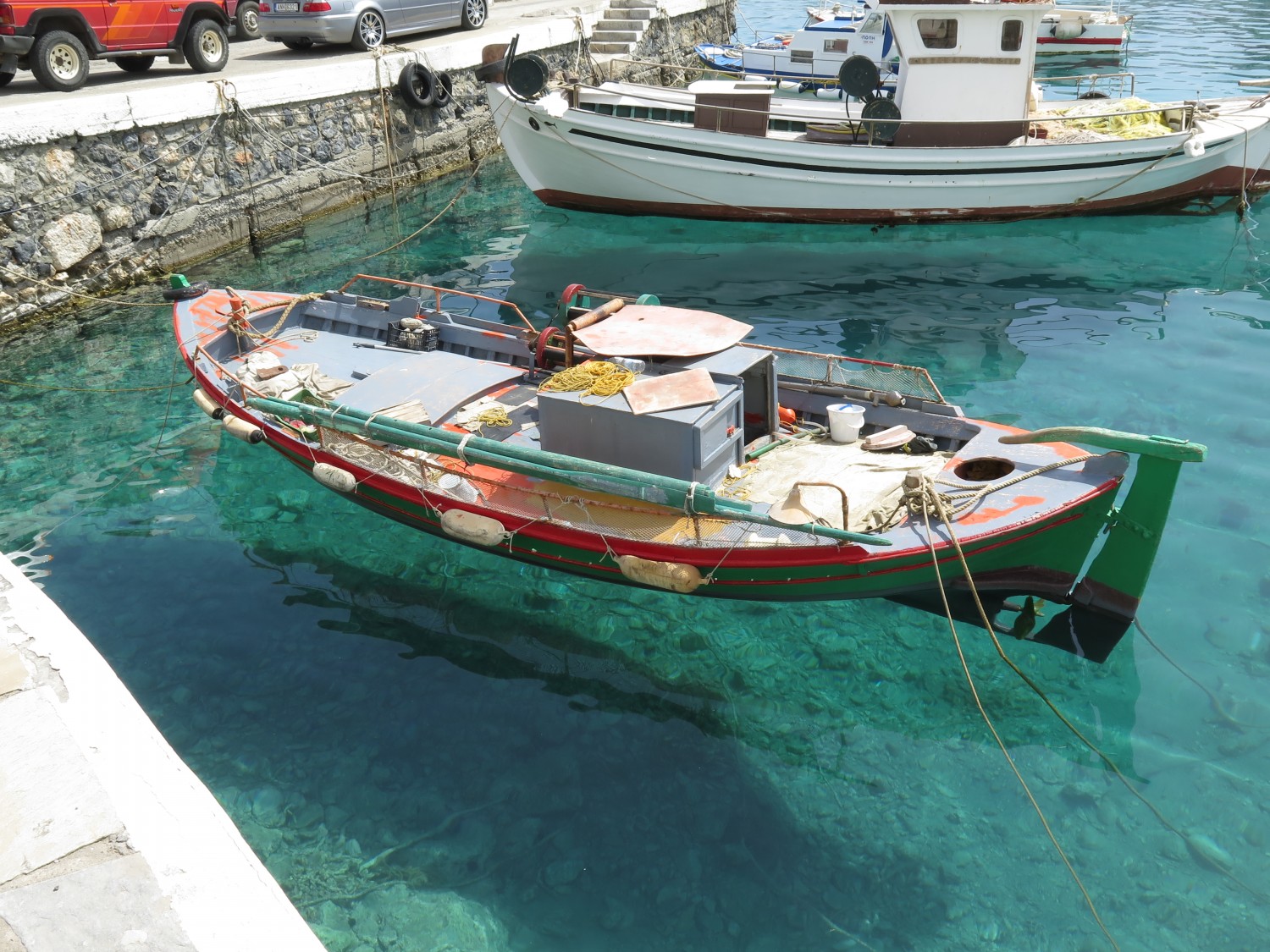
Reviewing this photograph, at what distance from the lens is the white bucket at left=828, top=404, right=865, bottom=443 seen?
30.7 ft

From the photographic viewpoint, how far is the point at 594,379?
864 cm

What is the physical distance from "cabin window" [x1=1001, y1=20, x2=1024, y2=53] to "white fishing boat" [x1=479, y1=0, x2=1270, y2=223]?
22 mm

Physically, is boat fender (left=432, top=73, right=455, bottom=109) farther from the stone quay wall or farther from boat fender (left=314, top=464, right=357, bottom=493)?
boat fender (left=314, top=464, right=357, bottom=493)

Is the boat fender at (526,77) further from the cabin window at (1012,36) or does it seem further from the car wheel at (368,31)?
the cabin window at (1012,36)

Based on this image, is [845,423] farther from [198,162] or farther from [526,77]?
[198,162]

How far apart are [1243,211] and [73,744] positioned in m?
21.8

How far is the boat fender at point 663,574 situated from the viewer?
26.2 feet

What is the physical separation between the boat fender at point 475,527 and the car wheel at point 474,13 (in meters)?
21.1

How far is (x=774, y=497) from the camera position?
28.1 feet

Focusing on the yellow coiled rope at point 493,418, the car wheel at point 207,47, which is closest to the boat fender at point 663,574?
the yellow coiled rope at point 493,418

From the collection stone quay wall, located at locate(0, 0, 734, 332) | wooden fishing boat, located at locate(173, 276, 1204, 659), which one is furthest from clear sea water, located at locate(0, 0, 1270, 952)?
stone quay wall, located at locate(0, 0, 734, 332)

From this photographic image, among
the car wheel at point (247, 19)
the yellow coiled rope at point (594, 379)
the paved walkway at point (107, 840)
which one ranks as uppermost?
the car wheel at point (247, 19)

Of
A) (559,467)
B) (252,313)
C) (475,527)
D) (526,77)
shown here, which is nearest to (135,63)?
(526,77)

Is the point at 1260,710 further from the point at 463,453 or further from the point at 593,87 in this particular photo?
the point at 593,87
